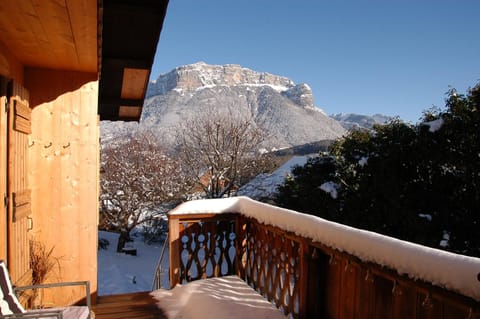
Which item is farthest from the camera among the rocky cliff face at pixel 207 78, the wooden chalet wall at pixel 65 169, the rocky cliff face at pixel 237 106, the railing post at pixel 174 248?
the rocky cliff face at pixel 207 78

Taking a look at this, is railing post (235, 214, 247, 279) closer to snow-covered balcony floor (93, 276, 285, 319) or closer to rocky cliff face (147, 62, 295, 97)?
snow-covered balcony floor (93, 276, 285, 319)

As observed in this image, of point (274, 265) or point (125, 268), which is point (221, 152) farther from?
point (274, 265)

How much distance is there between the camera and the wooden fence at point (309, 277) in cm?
159

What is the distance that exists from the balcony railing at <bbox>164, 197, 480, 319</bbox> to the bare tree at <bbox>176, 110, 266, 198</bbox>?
30.7 feet

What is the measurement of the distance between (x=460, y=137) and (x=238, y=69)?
65.3 m

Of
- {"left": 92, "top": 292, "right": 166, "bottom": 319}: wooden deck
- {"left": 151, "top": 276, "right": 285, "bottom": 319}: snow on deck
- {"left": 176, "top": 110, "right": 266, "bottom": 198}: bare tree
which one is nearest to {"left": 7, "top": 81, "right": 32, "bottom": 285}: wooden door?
{"left": 92, "top": 292, "right": 166, "bottom": 319}: wooden deck

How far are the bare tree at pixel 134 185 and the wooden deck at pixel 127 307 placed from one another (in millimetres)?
9992

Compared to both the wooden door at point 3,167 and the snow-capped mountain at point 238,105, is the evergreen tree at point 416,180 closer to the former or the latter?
the snow-capped mountain at point 238,105

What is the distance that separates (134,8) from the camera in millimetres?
2352

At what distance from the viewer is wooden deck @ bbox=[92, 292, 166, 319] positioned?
3.21 metres

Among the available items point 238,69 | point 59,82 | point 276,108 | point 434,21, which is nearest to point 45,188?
point 59,82

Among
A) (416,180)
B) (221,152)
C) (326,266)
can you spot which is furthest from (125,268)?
(326,266)

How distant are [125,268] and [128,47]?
946 cm

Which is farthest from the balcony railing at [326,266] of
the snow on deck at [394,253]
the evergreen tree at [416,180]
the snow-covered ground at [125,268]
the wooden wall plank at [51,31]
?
the snow-covered ground at [125,268]
